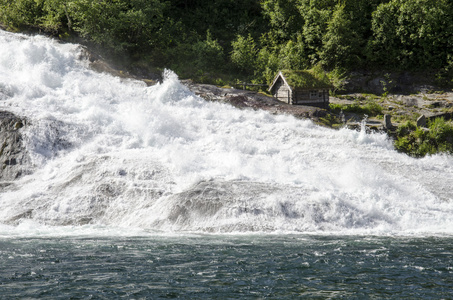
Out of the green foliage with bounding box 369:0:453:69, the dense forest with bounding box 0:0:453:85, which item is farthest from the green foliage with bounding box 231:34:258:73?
the green foliage with bounding box 369:0:453:69

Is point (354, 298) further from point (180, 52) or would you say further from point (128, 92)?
point (180, 52)

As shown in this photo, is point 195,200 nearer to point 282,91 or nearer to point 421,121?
point 282,91

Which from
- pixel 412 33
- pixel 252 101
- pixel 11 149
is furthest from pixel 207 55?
pixel 11 149

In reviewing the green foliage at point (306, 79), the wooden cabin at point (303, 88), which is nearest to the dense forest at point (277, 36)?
the wooden cabin at point (303, 88)

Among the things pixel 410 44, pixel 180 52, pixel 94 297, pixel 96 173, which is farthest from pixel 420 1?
pixel 94 297

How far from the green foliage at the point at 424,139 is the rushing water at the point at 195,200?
93.4 inches

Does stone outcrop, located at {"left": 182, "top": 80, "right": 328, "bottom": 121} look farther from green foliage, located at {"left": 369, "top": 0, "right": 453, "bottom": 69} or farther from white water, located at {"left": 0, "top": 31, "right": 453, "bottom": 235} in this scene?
green foliage, located at {"left": 369, "top": 0, "right": 453, "bottom": 69}

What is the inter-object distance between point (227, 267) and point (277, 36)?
35.0 meters

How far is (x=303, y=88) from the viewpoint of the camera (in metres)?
30.4

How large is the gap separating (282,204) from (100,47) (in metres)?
23.9

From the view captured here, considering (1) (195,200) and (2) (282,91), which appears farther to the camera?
(2) (282,91)

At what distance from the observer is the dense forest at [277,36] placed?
35688 millimetres

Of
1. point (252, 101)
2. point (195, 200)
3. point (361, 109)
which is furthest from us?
point (361, 109)

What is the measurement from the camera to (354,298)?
30.6 ft
